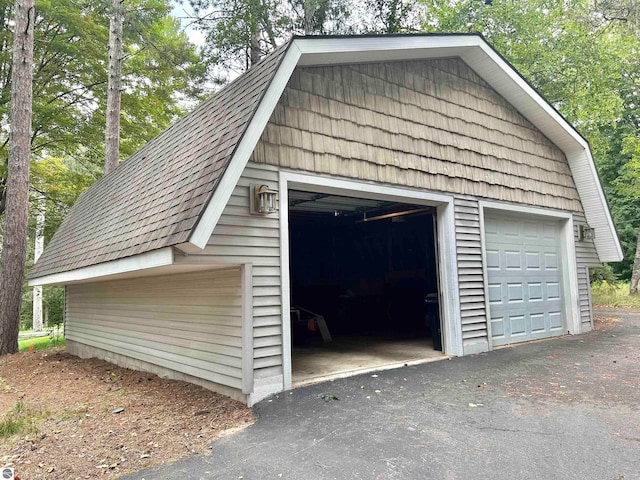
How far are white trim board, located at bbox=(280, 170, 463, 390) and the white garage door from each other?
0.95 metres

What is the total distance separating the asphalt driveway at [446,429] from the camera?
2.66m

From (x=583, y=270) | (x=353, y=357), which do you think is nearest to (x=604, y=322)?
(x=583, y=270)

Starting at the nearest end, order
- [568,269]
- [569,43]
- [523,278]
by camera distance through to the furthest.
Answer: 1. [523,278]
2. [568,269]
3. [569,43]

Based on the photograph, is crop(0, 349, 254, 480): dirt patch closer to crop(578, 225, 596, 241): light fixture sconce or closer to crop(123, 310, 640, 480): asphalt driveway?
crop(123, 310, 640, 480): asphalt driveway

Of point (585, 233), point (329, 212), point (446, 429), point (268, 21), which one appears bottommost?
point (446, 429)

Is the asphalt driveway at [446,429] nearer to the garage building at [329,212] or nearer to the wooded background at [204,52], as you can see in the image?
the garage building at [329,212]

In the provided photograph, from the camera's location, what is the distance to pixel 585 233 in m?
8.23

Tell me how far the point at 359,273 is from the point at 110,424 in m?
8.51

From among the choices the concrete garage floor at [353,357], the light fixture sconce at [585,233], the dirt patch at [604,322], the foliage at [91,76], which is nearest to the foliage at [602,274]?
the dirt patch at [604,322]

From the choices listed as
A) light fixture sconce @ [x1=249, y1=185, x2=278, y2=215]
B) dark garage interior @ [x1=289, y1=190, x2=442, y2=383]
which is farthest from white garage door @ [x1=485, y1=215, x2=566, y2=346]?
light fixture sconce @ [x1=249, y1=185, x2=278, y2=215]

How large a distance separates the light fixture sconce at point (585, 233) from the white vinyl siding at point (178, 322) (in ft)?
23.3

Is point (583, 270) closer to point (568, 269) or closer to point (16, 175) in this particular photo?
point (568, 269)

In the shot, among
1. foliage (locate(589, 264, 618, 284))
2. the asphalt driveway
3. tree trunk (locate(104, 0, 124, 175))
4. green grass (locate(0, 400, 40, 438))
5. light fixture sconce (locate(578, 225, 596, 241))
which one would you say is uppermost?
tree trunk (locate(104, 0, 124, 175))

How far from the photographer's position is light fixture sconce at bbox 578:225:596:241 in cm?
818
